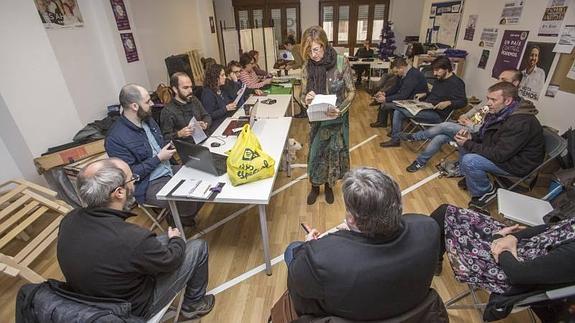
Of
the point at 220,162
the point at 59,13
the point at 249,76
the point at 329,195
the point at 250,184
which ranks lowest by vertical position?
the point at 329,195

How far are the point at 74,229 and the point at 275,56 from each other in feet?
23.0

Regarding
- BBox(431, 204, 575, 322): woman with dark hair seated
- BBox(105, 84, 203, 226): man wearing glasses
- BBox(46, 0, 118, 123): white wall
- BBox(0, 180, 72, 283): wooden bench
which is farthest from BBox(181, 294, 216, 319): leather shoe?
BBox(46, 0, 118, 123): white wall

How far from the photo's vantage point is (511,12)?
358 cm

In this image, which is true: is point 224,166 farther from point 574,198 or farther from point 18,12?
point 18,12

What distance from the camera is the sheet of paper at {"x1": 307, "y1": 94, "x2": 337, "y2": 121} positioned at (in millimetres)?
2240

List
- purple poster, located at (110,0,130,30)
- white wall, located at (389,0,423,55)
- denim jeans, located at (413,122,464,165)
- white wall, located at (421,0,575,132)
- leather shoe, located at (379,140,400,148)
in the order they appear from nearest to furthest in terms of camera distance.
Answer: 1. white wall, located at (421,0,575,132)
2. denim jeans, located at (413,122,464,165)
3. purple poster, located at (110,0,130,30)
4. leather shoe, located at (379,140,400,148)
5. white wall, located at (389,0,423,55)

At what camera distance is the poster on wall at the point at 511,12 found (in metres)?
3.45

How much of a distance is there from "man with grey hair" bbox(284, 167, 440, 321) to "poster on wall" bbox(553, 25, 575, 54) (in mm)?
3107

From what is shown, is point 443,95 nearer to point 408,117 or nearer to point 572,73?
point 408,117

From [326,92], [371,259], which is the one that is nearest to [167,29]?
[326,92]

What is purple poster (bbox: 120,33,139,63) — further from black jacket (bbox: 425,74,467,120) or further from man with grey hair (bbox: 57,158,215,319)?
black jacket (bbox: 425,74,467,120)

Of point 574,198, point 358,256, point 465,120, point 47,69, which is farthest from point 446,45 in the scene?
point 47,69

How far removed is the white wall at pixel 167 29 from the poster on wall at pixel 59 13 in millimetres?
1065

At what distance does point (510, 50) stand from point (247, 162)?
3.83m
